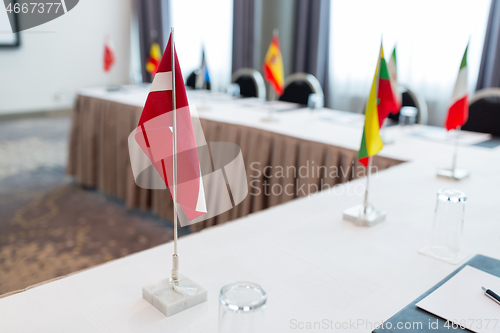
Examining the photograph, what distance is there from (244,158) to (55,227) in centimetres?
127

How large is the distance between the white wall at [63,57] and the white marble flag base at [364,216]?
628 cm

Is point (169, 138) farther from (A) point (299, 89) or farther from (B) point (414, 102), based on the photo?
(A) point (299, 89)

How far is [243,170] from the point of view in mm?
2473

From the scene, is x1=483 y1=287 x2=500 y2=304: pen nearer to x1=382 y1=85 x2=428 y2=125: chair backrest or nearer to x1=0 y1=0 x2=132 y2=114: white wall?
x1=382 y1=85 x2=428 y2=125: chair backrest

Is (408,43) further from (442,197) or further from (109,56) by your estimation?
(442,197)

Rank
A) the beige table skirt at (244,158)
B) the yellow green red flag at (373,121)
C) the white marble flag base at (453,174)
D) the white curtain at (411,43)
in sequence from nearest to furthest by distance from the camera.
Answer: the yellow green red flag at (373,121) < the white marble flag base at (453,174) < the beige table skirt at (244,158) < the white curtain at (411,43)

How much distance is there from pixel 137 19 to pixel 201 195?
23.3 feet

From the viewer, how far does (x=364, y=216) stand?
121 cm

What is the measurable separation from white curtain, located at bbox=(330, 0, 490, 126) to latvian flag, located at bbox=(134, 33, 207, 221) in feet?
11.1

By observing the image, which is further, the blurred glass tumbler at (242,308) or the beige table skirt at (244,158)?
the beige table skirt at (244,158)

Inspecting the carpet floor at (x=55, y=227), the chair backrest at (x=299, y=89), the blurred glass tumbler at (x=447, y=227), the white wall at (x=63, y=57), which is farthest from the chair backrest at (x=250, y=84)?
the white wall at (x=63, y=57)

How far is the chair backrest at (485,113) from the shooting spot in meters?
2.63

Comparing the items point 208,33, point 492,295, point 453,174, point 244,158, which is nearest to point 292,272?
point 492,295

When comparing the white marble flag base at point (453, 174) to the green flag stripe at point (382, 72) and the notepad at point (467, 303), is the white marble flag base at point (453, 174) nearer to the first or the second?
the green flag stripe at point (382, 72)
